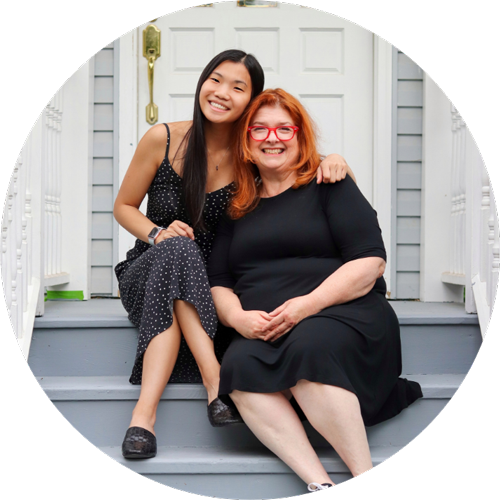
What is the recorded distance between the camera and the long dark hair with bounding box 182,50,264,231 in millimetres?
1907

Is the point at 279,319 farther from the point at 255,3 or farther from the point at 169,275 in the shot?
the point at 255,3

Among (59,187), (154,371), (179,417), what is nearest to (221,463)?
(179,417)

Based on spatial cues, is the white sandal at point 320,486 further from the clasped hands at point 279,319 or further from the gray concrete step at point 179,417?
the clasped hands at point 279,319

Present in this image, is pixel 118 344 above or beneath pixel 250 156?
beneath

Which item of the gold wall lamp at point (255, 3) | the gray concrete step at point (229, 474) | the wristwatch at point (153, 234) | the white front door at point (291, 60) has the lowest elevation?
the gray concrete step at point (229, 474)

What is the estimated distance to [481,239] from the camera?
7.21 ft

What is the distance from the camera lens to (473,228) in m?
2.21

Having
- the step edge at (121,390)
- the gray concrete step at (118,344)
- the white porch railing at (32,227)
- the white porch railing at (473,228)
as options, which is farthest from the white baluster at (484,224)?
the white porch railing at (32,227)

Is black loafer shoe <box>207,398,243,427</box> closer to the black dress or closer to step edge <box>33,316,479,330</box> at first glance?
the black dress

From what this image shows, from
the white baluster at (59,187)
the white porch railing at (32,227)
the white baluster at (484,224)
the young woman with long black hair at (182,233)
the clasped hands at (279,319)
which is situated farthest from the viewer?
the white baluster at (59,187)

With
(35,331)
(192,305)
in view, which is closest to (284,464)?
(192,305)

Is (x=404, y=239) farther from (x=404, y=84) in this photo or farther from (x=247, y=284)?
(x=247, y=284)

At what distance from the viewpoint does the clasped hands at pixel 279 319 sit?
1.60 m

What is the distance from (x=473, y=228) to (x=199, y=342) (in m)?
1.22
